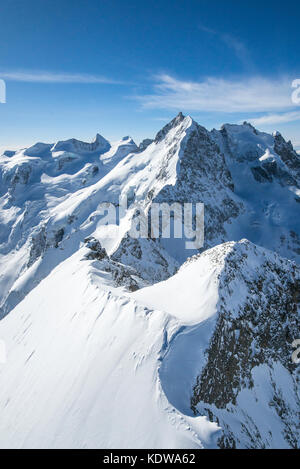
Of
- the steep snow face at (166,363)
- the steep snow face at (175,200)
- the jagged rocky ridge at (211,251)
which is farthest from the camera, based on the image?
the steep snow face at (175,200)

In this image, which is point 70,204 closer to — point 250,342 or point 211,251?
point 211,251

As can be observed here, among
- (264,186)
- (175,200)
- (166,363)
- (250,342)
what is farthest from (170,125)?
(166,363)

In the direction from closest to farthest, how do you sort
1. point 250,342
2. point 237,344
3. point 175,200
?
point 237,344 < point 250,342 < point 175,200

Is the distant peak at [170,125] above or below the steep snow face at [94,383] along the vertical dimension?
above

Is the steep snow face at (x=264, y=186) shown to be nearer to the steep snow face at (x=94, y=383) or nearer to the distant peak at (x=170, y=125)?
the distant peak at (x=170, y=125)

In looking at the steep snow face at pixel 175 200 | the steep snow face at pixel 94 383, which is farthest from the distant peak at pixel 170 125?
the steep snow face at pixel 94 383

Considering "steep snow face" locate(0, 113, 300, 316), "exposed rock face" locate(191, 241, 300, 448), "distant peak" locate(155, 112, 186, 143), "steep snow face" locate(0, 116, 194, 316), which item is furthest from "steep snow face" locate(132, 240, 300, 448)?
"distant peak" locate(155, 112, 186, 143)

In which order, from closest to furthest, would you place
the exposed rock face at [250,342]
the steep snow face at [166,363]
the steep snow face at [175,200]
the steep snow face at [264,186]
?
1. the steep snow face at [166,363]
2. the exposed rock face at [250,342]
3. the steep snow face at [175,200]
4. the steep snow face at [264,186]

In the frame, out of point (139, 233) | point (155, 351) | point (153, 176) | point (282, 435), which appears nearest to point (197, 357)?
point (155, 351)

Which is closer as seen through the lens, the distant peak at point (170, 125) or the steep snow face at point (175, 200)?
the steep snow face at point (175, 200)
